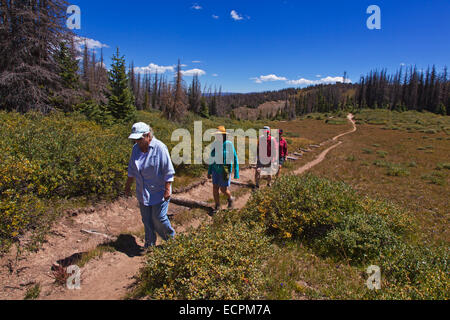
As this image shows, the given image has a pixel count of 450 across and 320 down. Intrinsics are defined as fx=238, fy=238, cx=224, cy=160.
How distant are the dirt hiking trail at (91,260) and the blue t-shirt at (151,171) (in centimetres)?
106

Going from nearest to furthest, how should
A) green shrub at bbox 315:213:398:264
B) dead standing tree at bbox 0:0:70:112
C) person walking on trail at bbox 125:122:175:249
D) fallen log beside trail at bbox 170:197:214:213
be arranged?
person walking on trail at bbox 125:122:175:249, green shrub at bbox 315:213:398:264, fallen log beside trail at bbox 170:197:214:213, dead standing tree at bbox 0:0:70:112

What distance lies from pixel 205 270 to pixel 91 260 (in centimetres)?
251

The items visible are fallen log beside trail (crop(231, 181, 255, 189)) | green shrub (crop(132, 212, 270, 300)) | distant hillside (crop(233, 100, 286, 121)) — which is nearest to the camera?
green shrub (crop(132, 212, 270, 300))

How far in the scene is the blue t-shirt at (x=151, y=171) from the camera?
168 inches

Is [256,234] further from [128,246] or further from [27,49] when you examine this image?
[27,49]

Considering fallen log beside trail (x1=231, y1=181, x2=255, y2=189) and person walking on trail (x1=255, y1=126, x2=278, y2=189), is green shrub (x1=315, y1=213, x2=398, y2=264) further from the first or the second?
fallen log beside trail (x1=231, y1=181, x2=255, y2=189)

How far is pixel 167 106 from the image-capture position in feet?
107

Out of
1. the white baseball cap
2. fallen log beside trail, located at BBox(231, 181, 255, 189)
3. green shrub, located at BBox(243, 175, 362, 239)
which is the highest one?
the white baseball cap

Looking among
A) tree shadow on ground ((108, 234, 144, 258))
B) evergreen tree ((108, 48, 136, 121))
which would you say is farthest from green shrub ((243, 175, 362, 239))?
evergreen tree ((108, 48, 136, 121))

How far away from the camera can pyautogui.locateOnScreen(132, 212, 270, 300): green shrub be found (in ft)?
10.3

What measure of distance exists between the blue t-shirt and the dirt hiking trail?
106 cm

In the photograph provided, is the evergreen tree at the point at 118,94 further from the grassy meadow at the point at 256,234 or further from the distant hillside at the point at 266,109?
the distant hillside at the point at 266,109

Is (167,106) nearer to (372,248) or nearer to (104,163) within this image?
(104,163)

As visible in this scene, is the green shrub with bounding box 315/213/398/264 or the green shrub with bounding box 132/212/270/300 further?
the green shrub with bounding box 315/213/398/264
